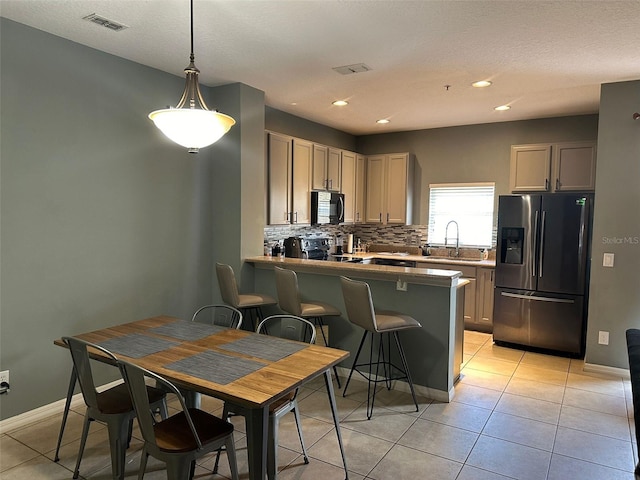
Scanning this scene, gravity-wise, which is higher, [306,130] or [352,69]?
[352,69]

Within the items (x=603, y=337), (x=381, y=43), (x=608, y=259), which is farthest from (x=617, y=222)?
(x=381, y=43)

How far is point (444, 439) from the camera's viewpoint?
2863 mm

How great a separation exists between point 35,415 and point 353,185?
447cm

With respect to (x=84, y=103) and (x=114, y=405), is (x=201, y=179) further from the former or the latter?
(x=114, y=405)

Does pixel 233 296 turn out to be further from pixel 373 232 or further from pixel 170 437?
pixel 373 232

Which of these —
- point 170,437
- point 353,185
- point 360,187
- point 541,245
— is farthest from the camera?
point 360,187

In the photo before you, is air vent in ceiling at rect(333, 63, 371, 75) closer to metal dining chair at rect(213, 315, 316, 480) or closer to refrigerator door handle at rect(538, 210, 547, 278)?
metal dining chair at rect(213, 315, 316, 480)

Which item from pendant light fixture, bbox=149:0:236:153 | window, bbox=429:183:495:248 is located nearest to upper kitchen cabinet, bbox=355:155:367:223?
window, bbox=429:183:495:248

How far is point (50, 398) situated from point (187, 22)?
277 cm

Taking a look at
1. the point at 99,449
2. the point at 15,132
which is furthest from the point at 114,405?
the point at 15,132

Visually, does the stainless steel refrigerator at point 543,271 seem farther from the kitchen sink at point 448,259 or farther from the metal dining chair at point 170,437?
the metal dining chair at point 170,437

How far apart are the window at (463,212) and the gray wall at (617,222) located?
1.90 m

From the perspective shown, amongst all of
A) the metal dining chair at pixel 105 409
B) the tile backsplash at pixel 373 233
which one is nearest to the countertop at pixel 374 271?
the tile backsplash at pixel 373 233

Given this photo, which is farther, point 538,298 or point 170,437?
point 538,298
